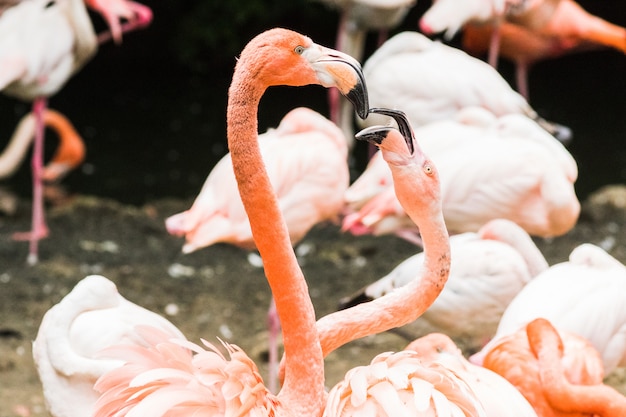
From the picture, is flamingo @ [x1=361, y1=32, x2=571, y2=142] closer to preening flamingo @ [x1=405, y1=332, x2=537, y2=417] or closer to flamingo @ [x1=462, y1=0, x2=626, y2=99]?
flamingo @ [x1=462, y1=0, x2=626, y2=99]

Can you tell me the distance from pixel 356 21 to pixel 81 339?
12.5 ft

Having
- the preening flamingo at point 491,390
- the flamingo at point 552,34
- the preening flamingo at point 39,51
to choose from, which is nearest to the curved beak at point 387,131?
the preening flamingo at point 491,390

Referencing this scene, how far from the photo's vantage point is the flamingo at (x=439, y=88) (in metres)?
4.66

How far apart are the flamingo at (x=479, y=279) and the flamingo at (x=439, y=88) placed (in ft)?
3.98

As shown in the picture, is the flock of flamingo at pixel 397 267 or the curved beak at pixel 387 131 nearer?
the flock of flamingo at pixel 397 267

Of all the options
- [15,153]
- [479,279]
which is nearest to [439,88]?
[479,279]

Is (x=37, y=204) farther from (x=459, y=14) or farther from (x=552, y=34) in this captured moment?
(x=552, y=34)

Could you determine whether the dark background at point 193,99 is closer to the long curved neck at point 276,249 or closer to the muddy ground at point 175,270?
the muddy ground at point 175,270

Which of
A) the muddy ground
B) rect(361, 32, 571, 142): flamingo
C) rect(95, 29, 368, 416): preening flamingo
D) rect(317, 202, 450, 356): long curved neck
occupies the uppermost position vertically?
rect(95, 29, 368, 416): preening flamingo

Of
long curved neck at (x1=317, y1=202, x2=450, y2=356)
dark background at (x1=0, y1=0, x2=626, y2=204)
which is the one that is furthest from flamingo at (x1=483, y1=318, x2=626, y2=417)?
dark background at (x1=0, y1=0, x2=626, y2=204)

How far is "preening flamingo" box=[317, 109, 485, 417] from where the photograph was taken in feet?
6.58

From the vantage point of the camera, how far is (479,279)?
11.2 feet

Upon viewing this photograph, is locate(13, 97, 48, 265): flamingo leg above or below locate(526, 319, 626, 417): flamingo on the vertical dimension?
below

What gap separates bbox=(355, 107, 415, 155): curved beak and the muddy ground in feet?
5.94
